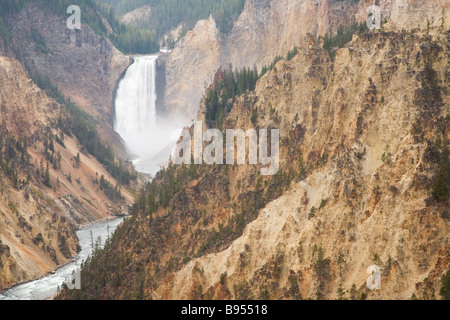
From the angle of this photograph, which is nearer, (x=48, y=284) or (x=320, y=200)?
(x=320, y=200)

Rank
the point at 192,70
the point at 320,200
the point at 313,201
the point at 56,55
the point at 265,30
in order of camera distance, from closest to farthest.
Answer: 1. the point at 320,200
2. the point at 313,201
3. the point at 265,30
4. the point at 56,55
5. the point at 192,70

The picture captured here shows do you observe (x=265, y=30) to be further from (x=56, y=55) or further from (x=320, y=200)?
(x=320, y=200)

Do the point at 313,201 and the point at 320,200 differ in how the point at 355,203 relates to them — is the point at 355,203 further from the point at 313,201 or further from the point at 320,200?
the point at 313,201

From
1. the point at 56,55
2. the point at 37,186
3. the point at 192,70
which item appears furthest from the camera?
the point at 192,70

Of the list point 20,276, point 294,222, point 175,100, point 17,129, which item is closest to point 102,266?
point 20,276

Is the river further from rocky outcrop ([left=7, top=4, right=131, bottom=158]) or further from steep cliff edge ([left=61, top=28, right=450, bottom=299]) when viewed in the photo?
rocky outcrop ([left=7, top=4, right=131, bottom=158])

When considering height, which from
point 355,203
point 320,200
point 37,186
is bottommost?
point 355,203

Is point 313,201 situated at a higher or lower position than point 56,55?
lower

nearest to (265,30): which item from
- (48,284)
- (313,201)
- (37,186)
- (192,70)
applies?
(192,70)

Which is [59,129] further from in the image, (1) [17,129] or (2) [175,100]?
(2) [175,100]
